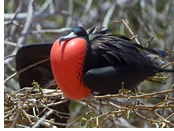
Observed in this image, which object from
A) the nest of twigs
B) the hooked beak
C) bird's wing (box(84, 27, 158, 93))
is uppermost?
the hooked beak

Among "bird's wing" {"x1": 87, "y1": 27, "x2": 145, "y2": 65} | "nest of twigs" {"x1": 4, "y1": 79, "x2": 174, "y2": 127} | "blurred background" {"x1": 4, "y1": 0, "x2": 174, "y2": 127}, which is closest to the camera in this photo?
"nest of twigs" {"x1": 4, "y1": 79, "x2": 174, "y2": 127}

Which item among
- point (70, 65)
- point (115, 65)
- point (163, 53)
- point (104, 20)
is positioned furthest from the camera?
point (104, 20)

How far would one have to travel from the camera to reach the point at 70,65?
170cm

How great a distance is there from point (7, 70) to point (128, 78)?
61.1 inches

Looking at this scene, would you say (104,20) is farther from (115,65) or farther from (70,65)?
(70,65)

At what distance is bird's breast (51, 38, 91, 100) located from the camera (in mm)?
1689

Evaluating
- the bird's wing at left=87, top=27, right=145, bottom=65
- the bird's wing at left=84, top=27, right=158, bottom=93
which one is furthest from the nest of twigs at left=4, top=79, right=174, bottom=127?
the bird's wing at left=87, top=27, right=145, bottom=65

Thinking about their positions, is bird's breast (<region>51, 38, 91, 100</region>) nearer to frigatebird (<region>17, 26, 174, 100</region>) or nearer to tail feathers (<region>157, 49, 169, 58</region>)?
frigatebird (<region>17, 26, 174, 100</region>)

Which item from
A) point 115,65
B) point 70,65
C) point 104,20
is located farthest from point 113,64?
point 104,20

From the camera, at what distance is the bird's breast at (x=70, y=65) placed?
66.5 inches

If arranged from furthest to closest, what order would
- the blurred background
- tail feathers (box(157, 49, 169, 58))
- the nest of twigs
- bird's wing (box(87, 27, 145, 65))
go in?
the blurred background, tail feathers (box(157, 49, 169, 58)), bird's wing (box(87, 27, 145, 65)), the nest of twigs

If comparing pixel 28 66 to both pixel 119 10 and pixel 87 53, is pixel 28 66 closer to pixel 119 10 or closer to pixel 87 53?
pixel 87 53

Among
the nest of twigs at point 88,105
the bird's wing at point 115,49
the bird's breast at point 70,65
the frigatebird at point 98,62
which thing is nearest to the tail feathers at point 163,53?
the frigatebird at point 98,62

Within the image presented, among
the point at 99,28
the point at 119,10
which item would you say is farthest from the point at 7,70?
the point at 99,28
